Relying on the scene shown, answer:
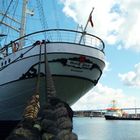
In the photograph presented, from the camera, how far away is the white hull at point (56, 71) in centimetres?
2178

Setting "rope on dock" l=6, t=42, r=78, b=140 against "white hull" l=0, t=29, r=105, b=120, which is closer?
"rope on dock" l=6, t=42, r=78, b=140

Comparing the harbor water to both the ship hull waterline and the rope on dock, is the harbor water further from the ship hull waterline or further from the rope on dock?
the rope on dock

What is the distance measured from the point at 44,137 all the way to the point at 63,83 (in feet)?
43.4

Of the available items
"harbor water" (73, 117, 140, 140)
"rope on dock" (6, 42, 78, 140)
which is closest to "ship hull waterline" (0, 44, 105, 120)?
"rope on dock" (6, 42, 78, 140)

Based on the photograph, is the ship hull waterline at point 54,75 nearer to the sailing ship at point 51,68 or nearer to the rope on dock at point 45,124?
the sailing ship at point 51,68

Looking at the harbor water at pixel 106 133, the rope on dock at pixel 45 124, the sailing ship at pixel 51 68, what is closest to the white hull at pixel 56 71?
the sailing ship at pixel 51 68

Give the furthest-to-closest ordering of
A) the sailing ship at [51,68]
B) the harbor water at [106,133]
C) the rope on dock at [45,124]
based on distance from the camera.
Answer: the harbor water at [106,133] → the sailing ship at [51,68] → the rope on dock at [45,124]

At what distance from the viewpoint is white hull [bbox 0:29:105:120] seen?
21781 millimetres

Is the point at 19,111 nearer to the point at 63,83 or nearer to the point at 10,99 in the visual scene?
the point at 10,99

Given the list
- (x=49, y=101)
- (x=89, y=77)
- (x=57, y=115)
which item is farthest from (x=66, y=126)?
(x=89, y=77)

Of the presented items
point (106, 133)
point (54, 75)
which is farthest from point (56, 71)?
point (106, 133)

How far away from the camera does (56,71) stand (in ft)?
71.7

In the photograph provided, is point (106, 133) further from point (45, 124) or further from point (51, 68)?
point (45, 124)

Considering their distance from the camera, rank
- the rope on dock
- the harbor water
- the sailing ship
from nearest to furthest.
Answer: the rope on dock → the sailing ship → the harbor water
